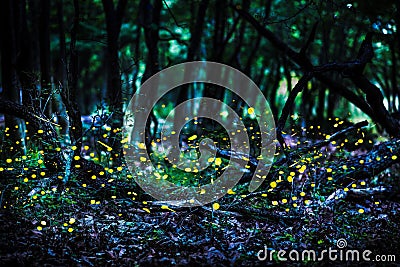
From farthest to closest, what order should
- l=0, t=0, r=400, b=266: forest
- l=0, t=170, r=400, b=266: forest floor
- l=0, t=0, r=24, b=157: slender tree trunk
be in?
l=0, t=0, r=24, b=157: slender tree trunk, l=0, t=0, r=400, b=266: forest, l=0, t=170, r=400, b=266: forest floor

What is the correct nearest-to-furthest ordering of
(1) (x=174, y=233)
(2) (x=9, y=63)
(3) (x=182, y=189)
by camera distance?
(1) (x=174, y=233), (3) (x=182, y=189), (2) (x=9, y=63)

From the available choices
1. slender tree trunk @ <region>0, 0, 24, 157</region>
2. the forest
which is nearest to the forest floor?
the forest

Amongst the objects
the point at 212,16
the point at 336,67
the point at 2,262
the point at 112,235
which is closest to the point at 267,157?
the point at 336,67

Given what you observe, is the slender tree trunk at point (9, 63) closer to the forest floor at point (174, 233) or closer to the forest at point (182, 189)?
the forest at point (182, 189)

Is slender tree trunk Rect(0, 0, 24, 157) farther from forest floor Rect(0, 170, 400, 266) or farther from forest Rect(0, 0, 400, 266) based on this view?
forest floor Rect(0, 170, 400, 266)

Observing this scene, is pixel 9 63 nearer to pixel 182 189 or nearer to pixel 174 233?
pixel 182 189

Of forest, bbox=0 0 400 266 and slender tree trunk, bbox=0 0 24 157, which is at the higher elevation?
slender tree trunk, bbox=0 0 24 157

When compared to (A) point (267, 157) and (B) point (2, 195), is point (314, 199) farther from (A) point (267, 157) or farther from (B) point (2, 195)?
(B) point (2, 195)

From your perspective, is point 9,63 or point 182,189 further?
point 9,63

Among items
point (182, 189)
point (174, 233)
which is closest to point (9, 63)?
point (182, 189)

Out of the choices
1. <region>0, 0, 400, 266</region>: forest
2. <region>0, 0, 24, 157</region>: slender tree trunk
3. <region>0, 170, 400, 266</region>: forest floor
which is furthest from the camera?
<region>0, 0, 24, 157</region>: slender tree trunk

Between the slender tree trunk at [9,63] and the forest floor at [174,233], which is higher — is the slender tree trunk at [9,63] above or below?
above

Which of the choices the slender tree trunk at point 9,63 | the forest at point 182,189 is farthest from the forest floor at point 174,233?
the slender tree trunk at point 9,63

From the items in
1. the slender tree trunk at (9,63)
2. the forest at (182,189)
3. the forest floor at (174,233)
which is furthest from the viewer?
the slender tree trunk at (9,63)
